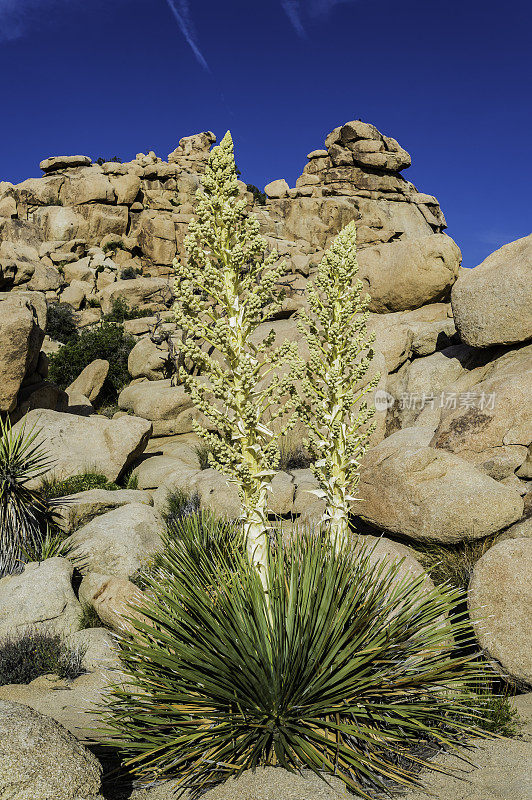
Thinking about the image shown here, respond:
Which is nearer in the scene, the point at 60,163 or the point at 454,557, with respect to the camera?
the point at 454,557

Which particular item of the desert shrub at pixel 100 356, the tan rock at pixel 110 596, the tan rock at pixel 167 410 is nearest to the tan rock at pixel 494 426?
the tan rock at pixel 110 596

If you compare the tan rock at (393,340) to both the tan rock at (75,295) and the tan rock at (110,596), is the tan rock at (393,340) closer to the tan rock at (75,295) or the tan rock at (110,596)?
the tan rock at (110,596)

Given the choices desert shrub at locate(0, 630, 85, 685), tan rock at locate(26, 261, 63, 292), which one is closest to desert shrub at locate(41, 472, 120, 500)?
desert shrub at locate(0, 630, 85, 685)

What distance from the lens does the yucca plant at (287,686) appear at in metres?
3.11

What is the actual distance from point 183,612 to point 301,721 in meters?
1.03

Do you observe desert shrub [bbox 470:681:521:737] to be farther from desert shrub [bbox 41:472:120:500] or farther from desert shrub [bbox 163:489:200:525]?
desert shrub [bbox 41:472:120:500]

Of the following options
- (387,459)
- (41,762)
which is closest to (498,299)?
(387,459)

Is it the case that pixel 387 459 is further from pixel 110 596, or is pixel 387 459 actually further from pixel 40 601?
pixel 40 601

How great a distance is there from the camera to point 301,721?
324 centimetres

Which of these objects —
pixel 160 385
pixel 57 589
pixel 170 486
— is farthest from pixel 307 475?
pixel 160 385

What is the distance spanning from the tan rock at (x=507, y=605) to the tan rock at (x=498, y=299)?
5.68 meters

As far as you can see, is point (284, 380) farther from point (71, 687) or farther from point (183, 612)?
point (71, 687)

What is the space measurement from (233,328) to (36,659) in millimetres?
5622

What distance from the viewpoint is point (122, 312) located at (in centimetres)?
3841
